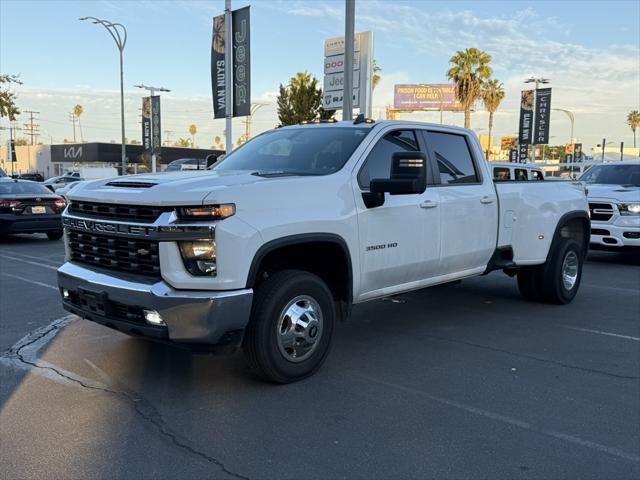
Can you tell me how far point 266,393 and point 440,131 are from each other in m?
3.17

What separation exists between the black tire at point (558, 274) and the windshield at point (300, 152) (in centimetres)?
330

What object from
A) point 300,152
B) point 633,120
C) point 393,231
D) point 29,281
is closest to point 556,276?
point 393,231

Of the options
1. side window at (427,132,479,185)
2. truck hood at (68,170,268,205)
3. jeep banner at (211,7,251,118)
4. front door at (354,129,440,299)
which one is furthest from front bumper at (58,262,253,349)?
jeep banner at (211,7,251,118)

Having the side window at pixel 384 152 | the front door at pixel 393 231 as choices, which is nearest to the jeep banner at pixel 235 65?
the side window at pixel 384 152

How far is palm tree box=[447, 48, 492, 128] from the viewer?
52375mm

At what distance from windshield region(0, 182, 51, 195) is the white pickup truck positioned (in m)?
9.68

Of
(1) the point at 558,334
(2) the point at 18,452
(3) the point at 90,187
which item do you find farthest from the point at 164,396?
(1) the point at 558,334

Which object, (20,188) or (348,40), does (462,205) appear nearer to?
(348,40)

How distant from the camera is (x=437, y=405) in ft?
14.1

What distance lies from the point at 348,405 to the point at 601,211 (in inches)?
347

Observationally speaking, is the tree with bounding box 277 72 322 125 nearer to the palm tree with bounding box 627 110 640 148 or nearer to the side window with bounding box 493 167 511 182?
the side window with bounding box 493 167 511 182

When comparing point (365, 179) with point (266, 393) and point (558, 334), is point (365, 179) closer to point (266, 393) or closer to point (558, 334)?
point (266, 393)

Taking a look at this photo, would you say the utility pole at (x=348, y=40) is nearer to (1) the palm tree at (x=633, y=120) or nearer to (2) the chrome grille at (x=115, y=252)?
(2) the chrome grille at (x=115, y=252)

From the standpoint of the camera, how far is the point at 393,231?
5.20 m
